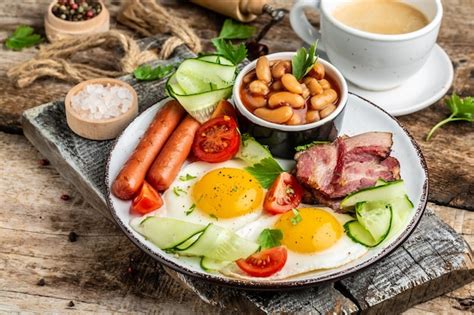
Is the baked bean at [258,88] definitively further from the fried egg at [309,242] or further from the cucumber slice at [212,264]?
the cucumber slice at [212,264]

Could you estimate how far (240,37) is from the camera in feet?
21.4

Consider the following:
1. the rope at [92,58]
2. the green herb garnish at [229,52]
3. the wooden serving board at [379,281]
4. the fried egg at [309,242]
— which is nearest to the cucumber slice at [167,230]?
the fried egg at [309,242]

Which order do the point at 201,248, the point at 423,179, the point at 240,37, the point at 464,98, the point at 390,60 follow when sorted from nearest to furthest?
the point at 201,248 → the point at 423,179 → the point at 390,60 → the point at 464,98 → the point at 240,37

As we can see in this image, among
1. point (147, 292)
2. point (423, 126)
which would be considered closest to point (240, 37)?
point (423, 126)

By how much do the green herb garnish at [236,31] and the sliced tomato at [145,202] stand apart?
227cm

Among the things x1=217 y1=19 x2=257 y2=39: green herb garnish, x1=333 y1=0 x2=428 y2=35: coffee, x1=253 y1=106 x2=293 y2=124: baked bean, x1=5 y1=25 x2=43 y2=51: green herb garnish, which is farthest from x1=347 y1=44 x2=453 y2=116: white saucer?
x1=5 y1=25 x2=43 y2=51: green herb garnish

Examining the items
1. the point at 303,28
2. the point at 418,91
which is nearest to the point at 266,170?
the point at 418,91

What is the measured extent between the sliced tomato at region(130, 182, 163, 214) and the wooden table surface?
1.76 ft

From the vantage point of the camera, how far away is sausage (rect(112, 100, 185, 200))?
4594 mm

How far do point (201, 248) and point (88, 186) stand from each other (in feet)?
3.78

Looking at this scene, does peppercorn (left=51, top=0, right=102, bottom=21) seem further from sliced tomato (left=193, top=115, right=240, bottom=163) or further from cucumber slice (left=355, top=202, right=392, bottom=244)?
cucumber slice (left=355, top=202, right=392, bottom=244)

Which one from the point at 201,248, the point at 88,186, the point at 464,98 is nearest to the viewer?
the point at 201,248

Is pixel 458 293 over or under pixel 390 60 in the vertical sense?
under

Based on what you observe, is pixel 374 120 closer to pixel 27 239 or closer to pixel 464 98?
pixel 464 98
